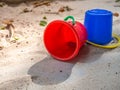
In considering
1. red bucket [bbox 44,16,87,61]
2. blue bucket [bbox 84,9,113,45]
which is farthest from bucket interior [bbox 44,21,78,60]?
blue bucket [bbox 84,9,113,45]

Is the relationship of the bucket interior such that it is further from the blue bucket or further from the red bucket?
the blue bucket

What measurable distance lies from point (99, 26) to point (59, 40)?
322mm

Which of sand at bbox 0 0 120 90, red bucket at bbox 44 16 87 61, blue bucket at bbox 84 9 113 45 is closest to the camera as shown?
sand at bbox 0 0 120 90

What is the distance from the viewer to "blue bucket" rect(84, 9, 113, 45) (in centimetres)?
162

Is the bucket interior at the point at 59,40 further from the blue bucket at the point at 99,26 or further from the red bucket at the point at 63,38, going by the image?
the blue bucket at the point at 99,26

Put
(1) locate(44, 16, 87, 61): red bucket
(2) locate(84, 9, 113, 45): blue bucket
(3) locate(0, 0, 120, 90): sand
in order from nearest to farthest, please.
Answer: (3) locate(0, 0, 120, 90): sand → (1) locate(44, 16, 87, 61): red bucket → (2) locate(84, 9, 113, 45): blue bucket

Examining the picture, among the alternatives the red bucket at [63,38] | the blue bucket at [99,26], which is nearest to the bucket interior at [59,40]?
the red bucket at [63,38]

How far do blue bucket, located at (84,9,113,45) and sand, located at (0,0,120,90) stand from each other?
0.09 meters

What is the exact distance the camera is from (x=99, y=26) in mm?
1644

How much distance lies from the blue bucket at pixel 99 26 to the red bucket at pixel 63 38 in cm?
9

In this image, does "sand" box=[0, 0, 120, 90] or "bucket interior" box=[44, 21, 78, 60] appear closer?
"sand" box=[0, 0, 120, 90]

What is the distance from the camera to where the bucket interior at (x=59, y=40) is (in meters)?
1.56

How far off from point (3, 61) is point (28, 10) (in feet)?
3.99

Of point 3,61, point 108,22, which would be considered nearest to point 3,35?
point 3,61
